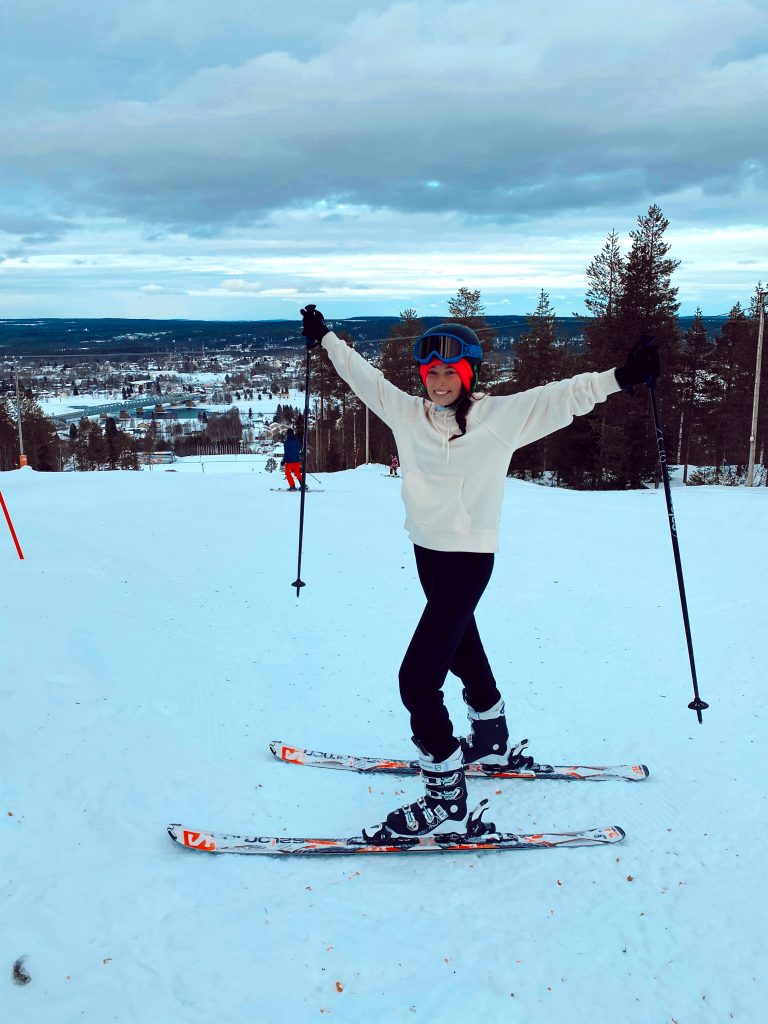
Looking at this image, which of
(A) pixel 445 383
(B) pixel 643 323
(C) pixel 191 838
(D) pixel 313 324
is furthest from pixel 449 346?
(B) pixel 643 323

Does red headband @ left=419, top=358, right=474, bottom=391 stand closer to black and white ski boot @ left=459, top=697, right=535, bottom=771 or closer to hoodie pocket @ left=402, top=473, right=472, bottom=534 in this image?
hoodie pocket @ left=402, top=473, right=472, bottom=534

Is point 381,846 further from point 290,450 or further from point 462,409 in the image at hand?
point 290,450

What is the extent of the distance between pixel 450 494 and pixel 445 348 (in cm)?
62

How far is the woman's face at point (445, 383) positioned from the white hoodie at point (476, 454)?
6cm

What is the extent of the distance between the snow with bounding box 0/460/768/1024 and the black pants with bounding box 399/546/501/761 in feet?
1.75

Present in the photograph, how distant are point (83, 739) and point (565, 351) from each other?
120ft

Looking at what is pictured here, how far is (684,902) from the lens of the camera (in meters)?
2.48

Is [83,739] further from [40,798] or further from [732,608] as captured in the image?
[732,608]

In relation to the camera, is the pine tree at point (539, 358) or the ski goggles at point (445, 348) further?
the pine tree at point (539, 358)

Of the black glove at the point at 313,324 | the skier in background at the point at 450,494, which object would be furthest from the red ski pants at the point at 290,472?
the skier in background at the point at 450,494

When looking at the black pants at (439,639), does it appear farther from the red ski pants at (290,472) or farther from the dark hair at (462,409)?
the red ski pants at (290,472)

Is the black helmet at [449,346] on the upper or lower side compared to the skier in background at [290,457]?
upper

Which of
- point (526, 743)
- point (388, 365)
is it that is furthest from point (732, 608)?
point (388, 365)

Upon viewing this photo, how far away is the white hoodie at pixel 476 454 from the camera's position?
2779 mm
